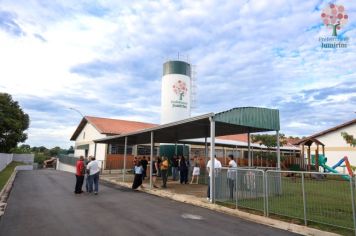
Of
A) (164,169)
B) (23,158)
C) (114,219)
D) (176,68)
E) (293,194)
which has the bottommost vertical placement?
(114,219)

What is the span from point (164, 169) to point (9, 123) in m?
30.2

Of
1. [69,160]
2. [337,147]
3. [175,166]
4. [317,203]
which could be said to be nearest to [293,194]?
[317,203]

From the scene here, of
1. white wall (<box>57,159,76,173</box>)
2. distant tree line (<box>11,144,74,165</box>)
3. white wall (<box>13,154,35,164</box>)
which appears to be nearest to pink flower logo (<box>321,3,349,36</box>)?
white wall (<box>57,159,76,173</box>)

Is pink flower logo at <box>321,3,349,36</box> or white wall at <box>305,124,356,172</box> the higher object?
pink flower logo at <box>321,3,349,36</box>

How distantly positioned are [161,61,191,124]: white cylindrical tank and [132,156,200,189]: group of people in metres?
3.48

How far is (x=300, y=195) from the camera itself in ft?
29.6

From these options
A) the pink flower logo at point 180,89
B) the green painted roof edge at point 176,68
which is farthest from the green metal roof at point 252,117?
the green painted roof edge at point 176,68

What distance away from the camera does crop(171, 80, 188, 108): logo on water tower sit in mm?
24266

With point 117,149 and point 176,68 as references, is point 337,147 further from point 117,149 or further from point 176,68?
point 117,149

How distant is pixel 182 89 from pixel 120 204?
14.0m

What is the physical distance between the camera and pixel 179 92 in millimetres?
24453

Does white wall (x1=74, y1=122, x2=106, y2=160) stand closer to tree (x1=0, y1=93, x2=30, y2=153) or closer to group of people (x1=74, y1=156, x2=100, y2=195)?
tree (x1=0, y1=93, x2=30, y2=153)

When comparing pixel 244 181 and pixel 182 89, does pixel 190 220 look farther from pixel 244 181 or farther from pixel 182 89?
pixel 182 89

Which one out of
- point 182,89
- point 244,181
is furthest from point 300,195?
point 182,89
